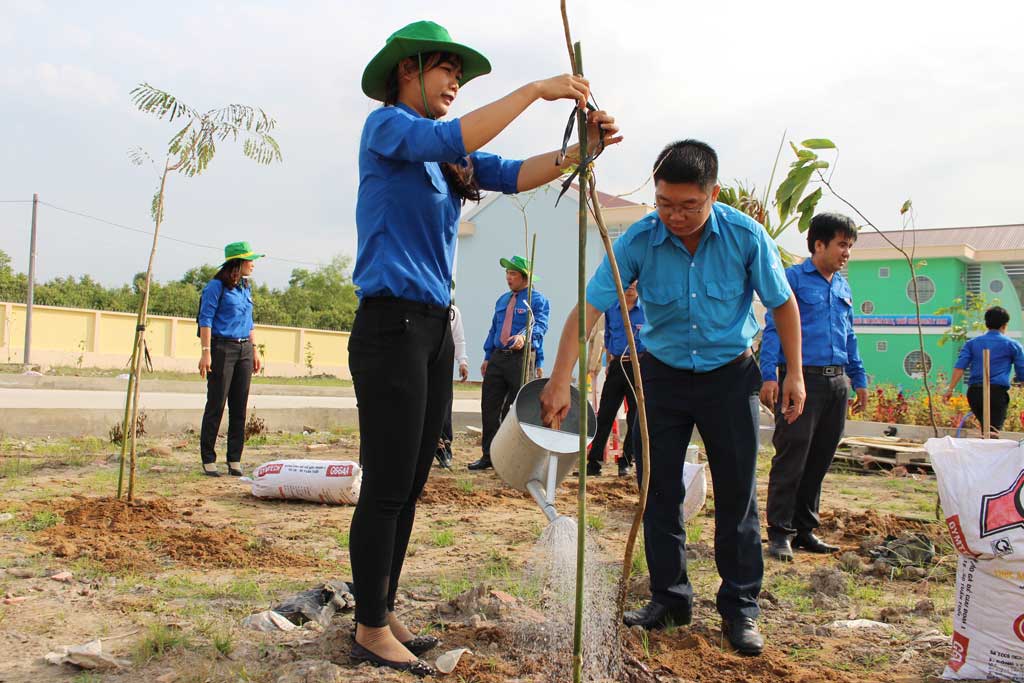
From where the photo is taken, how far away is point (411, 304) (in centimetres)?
246

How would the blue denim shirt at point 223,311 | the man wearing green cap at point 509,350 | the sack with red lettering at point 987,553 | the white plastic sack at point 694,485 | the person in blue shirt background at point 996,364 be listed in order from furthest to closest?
the person in blue shirt background at point 996,364
the man wearing green cap at point 509,350
the blue denim shirt at point 223,311
the white plastic sack at point 694,485
the sack with red lettering at point 987,553

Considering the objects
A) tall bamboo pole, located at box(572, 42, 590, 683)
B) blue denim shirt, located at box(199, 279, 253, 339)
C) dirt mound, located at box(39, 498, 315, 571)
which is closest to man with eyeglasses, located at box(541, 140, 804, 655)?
tall bamboo pole, located at box(572, 42, 590, 683)

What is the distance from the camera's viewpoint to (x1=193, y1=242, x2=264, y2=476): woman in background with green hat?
6.57 meters

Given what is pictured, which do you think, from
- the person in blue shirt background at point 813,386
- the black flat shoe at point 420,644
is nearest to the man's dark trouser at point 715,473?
the black flat shoe at point 420,644

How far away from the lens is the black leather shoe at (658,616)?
312 centimetres

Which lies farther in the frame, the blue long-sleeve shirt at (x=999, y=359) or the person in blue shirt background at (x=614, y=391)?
the blue long-sleeve shirt at (x=999, y=359)

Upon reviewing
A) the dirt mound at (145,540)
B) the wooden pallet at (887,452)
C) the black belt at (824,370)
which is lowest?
the dirt mound at (145,540)

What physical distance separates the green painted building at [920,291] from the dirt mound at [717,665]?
26726 millimetres

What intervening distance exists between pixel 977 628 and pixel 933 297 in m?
27.8

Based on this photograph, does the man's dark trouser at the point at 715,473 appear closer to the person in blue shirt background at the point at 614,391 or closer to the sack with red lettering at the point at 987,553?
the sack with red lettering at the point at 987,553

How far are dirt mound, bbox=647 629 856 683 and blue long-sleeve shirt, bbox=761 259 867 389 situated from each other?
2.07m

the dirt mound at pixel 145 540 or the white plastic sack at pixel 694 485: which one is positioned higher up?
the white plastic sack at pixel 694 485

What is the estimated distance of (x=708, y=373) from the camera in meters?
3.11

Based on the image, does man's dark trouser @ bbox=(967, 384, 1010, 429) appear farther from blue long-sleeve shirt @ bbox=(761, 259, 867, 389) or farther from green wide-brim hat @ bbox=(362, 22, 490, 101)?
green wide-brim hat @ bbox=(362, 22, 490, 101)
